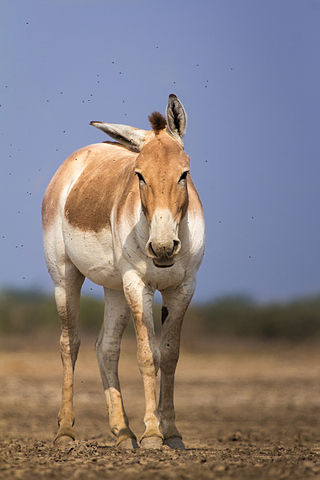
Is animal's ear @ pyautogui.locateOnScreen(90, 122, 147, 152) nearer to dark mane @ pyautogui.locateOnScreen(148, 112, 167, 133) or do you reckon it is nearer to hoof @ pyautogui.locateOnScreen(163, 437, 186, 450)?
dark mane @ pyautogui.locateOnScreen(148, 112, 167, 133)

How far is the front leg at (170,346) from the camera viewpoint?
23.9 ft

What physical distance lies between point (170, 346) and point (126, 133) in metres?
1.87

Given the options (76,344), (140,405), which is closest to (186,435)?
(76,344)

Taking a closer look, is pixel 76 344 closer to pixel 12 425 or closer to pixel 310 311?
pixel 12 425

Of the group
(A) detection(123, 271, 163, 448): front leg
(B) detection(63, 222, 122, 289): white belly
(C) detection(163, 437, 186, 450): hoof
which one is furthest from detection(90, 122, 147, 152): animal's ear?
(C) detection(163, 437, 186, 450): hoof

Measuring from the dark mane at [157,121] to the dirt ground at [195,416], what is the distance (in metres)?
2.59

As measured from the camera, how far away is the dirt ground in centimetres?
558

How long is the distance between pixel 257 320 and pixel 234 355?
4.23m

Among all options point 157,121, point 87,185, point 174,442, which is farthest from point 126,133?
point 174,442

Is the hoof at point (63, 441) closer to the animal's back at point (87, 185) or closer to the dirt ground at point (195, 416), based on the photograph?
the dirt ground at point (195, 416)

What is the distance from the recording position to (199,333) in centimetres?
3077

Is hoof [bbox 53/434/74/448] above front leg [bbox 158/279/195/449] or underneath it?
underneath

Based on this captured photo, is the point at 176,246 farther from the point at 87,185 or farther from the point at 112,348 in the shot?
the point at 112,348

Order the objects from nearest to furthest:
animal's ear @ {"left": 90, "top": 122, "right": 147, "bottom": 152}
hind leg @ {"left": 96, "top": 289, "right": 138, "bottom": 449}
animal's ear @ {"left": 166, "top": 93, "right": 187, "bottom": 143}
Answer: animal's ear @ {"left": 166, "top": 93, "right": 187, "bottom": 143} < animal's ear @ {"left": 90, "top": 122, "right": 147, "bottom": 152} < hind leg @ {"left": 96, "top": 289, "right": 138, "bottom": 449}
